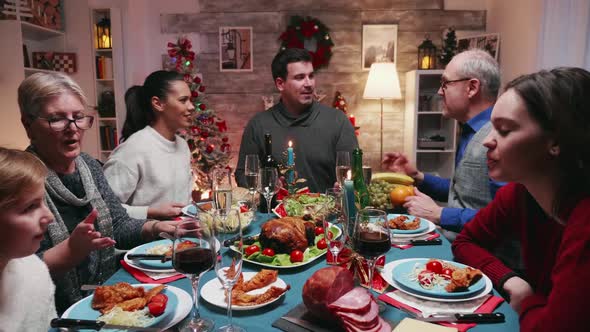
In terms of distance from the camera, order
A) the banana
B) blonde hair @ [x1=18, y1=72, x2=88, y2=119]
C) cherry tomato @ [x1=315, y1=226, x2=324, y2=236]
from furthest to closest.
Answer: the banana, cherry tomato @ [x1=315, y1=226, x2=324, y2=236], blonde hair @ [x1=18, y1=72, x2=88, y2=119]

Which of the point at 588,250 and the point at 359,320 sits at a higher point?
the point at 588,250

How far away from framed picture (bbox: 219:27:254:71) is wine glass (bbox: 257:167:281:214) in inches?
128

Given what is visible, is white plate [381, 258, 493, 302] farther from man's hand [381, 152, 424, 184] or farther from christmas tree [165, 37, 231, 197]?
christmas tree [165, 37, 231, 197]

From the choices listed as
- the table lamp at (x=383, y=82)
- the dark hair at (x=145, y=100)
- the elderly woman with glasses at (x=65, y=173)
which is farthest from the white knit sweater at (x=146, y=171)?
the table lamp at (x=383, y=82)

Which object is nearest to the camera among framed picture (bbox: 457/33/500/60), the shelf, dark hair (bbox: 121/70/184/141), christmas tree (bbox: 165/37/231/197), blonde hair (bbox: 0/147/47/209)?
blonde hair (bbox: 0/147/47/209)

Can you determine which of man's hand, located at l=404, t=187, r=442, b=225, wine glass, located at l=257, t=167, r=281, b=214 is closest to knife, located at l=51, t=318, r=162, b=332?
wine glass, located at l=257, t=167, r=281, b=214

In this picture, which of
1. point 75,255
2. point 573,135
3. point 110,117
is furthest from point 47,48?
point 573,135

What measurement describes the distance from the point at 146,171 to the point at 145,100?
51 cm

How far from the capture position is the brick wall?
15.7 ft

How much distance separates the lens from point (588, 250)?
0.88 metres

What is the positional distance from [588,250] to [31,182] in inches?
49.9

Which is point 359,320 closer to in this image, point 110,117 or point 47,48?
point 110,117

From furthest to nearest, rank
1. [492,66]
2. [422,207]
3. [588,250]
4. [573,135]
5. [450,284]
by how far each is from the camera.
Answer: [492,66]
[422,207]
[450,284]
[573,135]
[588,250]

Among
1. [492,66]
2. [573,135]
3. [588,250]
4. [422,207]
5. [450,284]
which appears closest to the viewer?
[588,250]
